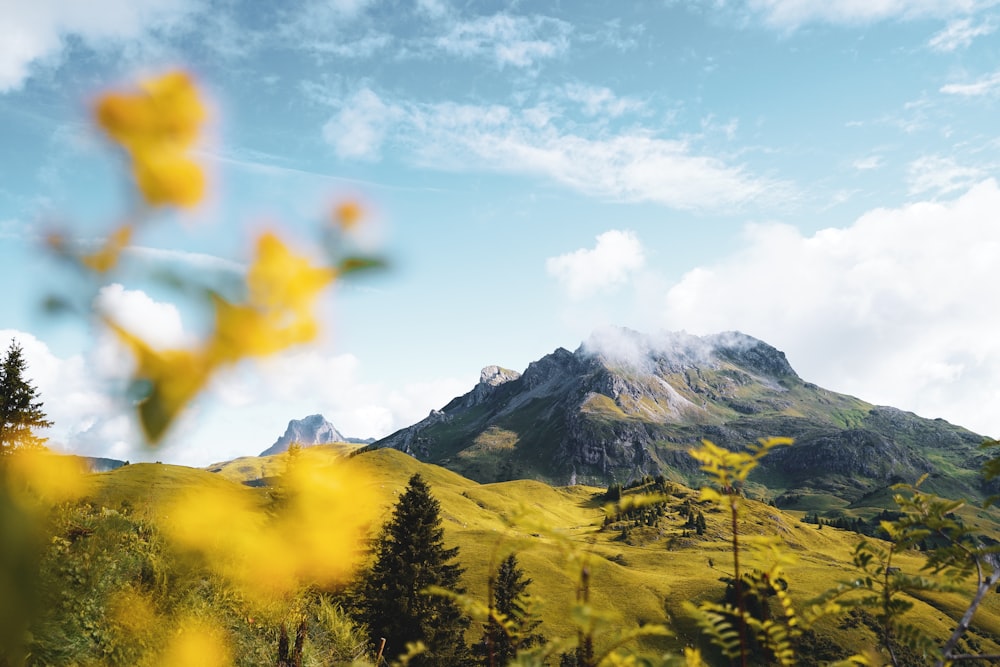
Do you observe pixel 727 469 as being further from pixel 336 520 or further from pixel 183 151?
pixel 183 151

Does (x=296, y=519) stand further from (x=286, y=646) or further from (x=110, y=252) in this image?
(x=286, y=646)

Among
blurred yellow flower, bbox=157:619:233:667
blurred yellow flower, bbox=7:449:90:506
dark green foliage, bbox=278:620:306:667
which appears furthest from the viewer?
blurred yellow flower, bbox=157:619:233:667

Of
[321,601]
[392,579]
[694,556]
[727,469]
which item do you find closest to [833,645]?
[694,556]

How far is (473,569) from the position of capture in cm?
11606

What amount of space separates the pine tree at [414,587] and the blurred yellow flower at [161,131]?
33.6m

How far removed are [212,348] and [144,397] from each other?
216 mm

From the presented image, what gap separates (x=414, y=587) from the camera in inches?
1459

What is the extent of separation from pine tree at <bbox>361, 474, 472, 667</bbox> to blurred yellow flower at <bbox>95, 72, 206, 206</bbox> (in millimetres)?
33649

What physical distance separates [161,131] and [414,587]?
1577 inches

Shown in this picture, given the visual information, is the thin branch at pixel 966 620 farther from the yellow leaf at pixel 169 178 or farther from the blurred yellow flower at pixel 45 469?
the blurred yellow flower at pixel 45 469

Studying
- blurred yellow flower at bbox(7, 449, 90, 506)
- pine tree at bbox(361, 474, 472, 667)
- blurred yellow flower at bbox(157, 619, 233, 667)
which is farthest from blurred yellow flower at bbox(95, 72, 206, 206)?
pine tree at bbox(361, 474, 472, 667)

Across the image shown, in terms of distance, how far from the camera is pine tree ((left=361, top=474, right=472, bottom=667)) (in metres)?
35.7

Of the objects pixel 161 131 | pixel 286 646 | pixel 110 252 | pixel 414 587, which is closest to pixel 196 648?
pixel 286 646

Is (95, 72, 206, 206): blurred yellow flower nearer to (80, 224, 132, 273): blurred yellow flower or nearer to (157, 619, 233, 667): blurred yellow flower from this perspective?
(80, 224, 132, 273): blurred yellow flower
